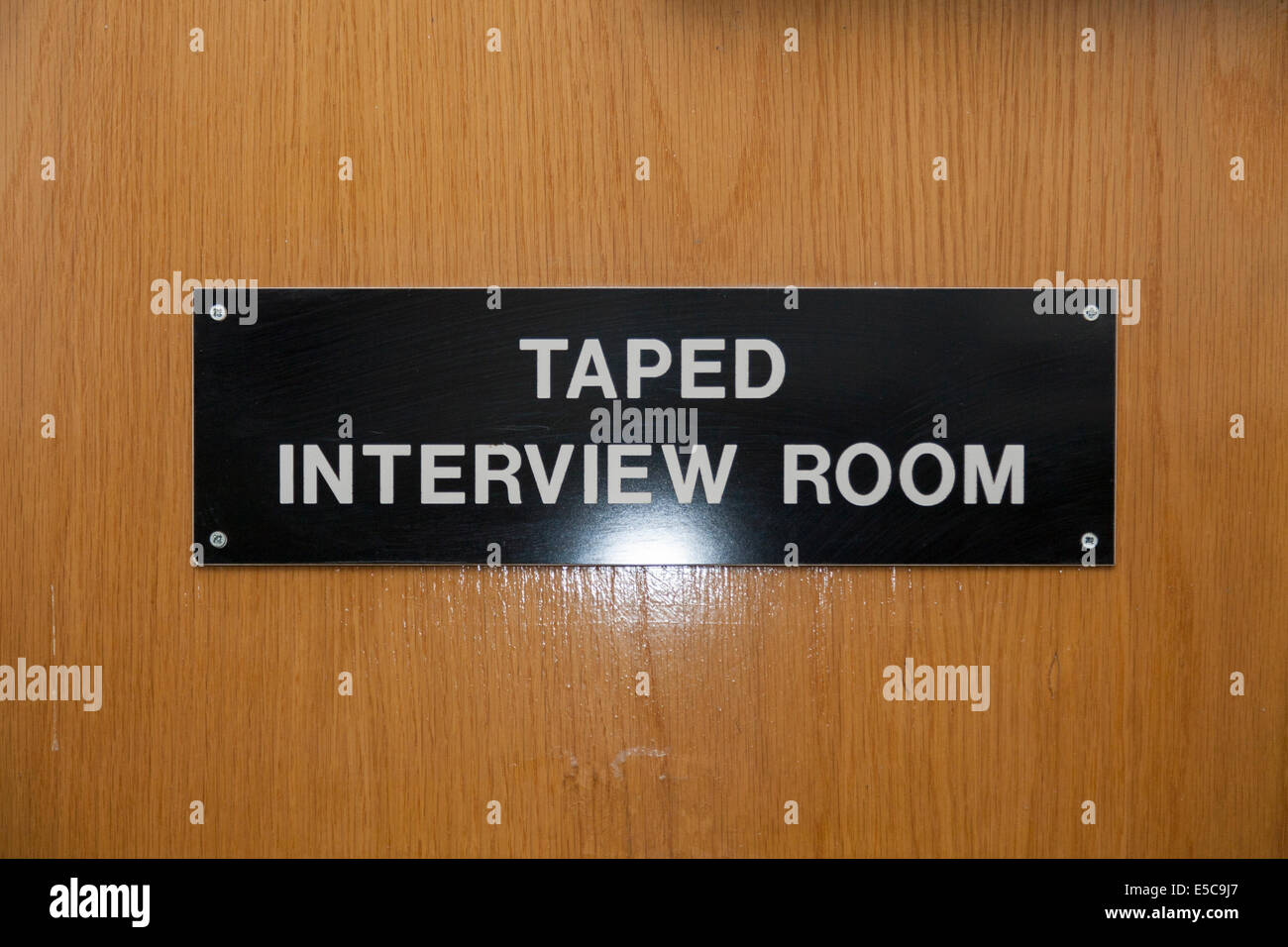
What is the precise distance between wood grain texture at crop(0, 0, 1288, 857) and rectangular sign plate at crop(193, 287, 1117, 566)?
5cm

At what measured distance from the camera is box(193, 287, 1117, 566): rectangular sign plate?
6.27 feet

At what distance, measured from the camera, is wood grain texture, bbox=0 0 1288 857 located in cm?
192

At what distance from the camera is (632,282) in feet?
6.32

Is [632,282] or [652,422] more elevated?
[632,282]

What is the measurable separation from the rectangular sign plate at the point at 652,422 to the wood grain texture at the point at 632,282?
2.2 inches

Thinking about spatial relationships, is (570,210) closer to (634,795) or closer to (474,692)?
(474,692)

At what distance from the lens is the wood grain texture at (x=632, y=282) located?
192 cm

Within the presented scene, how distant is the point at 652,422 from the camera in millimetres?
1916

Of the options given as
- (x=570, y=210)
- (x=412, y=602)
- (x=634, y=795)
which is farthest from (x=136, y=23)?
(x=634, y=795)

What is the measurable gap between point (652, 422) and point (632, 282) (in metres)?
0.25

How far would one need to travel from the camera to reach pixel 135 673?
1933 millimetres

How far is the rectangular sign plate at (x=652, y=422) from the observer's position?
1.91 meters

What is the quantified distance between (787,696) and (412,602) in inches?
27.1
